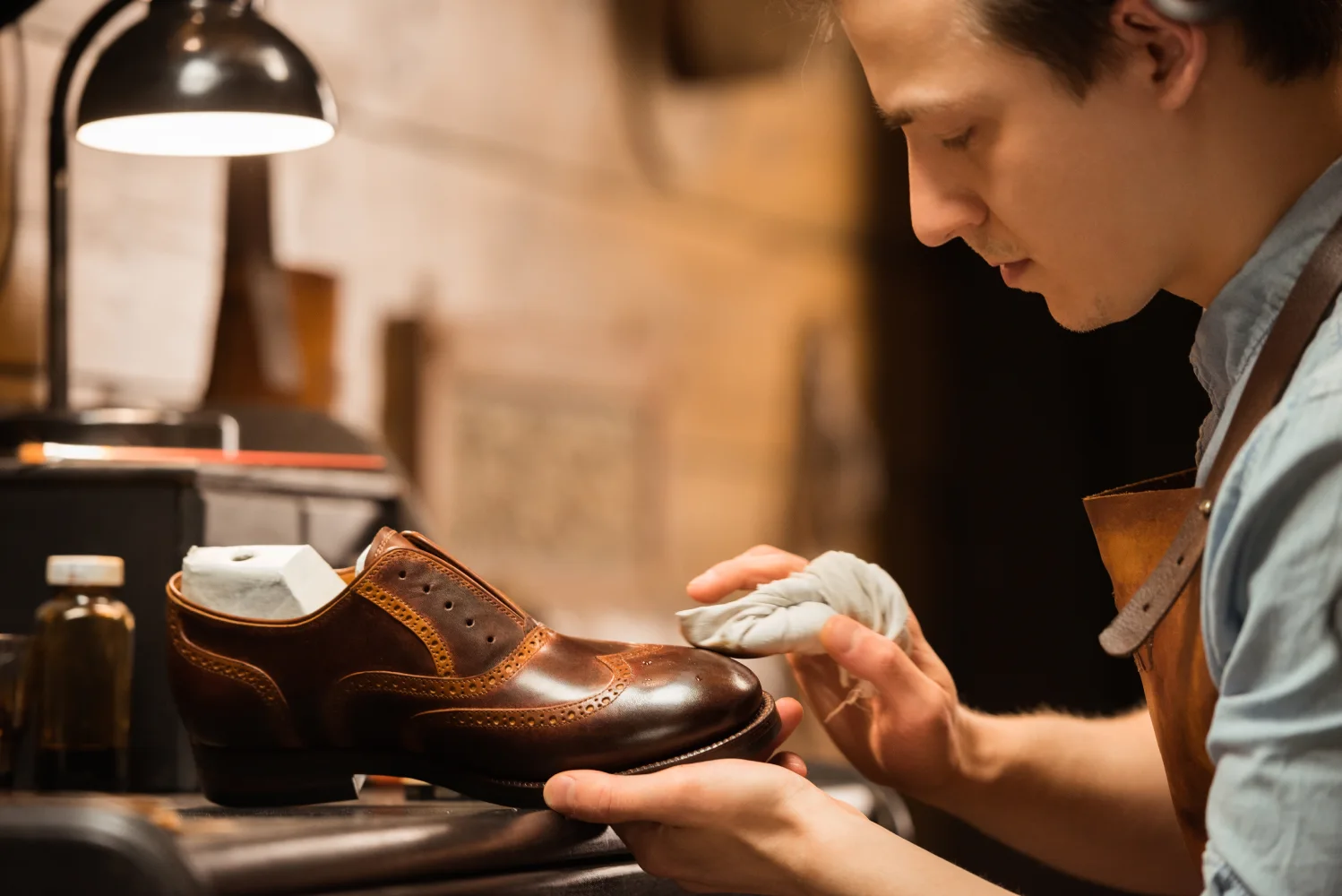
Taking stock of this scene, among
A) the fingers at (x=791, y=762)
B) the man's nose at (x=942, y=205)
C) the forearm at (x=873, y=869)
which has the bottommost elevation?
the forearm at (x=873, y=869)

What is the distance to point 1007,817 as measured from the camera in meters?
1.25

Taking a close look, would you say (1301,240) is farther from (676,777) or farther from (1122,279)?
(676,777)

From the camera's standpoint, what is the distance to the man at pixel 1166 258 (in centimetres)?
74

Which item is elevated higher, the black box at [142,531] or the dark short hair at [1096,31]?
the dark short hair at [1096,31]

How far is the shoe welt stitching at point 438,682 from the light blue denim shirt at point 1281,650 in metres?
0.41

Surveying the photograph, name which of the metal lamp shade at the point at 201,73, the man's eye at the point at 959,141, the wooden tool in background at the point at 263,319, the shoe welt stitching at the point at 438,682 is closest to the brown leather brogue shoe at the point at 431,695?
the shoe welt stitching at the point at 438,682

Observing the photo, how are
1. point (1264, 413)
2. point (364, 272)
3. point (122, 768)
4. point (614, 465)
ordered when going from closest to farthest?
1. point (1264, 413)
2. point (122, 768)
3. point (364, 272)
4. point (614, 465)

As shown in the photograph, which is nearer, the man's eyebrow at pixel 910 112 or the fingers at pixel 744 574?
the man's eyebrow at pixel 910 112

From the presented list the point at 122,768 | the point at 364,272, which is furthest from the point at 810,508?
the point at 122,768

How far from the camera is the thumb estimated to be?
41.1 inches

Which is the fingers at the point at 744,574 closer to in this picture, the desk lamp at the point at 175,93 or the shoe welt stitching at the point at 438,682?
the shoe welt stitching at the point at 438,682

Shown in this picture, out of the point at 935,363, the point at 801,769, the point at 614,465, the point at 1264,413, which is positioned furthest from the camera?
the point at 935,363

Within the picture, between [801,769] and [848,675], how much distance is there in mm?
233

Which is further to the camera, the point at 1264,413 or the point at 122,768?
the point at 122,768
